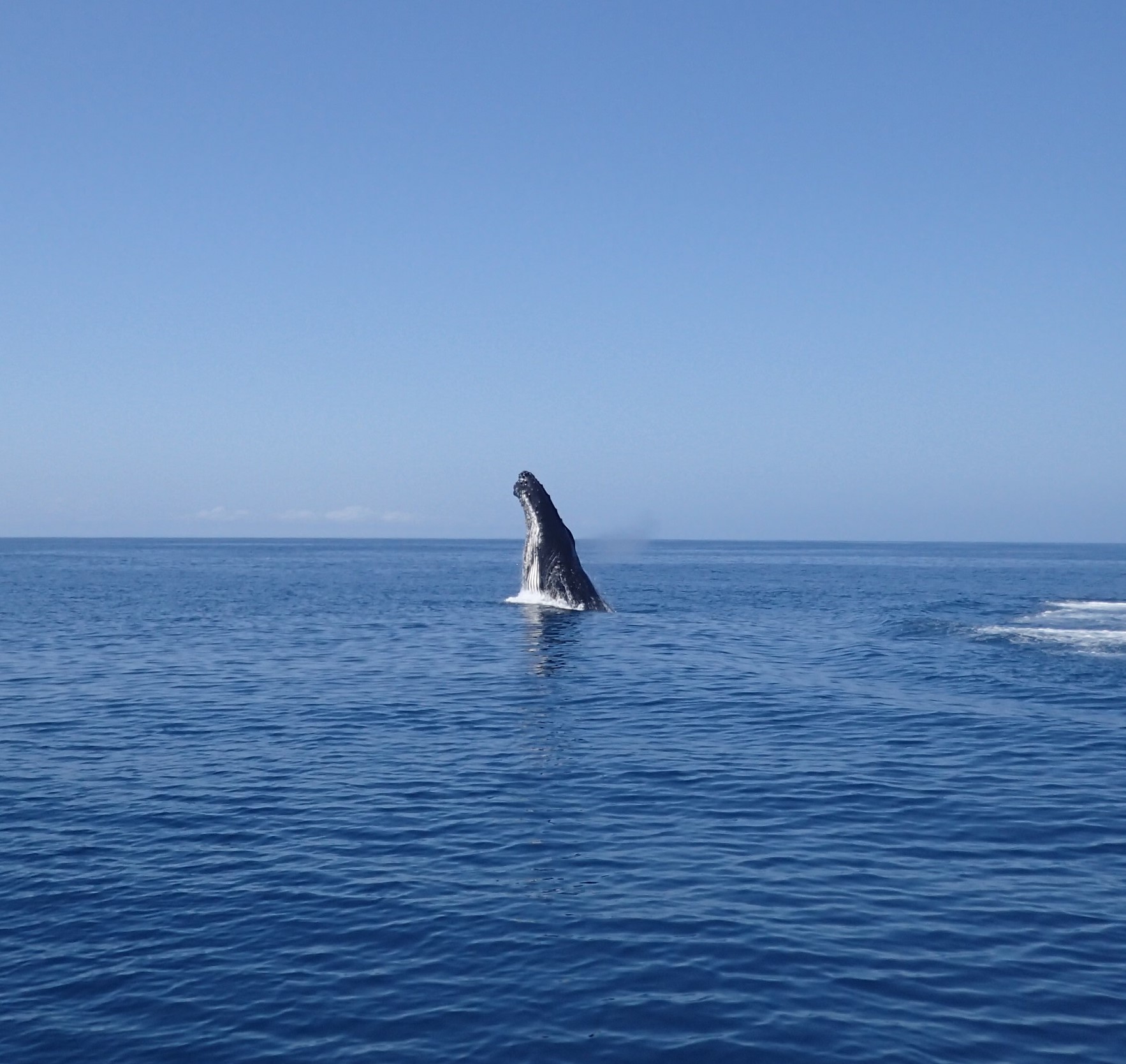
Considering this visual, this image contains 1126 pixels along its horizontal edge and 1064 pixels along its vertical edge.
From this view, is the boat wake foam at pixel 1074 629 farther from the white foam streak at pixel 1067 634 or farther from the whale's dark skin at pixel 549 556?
the whale's dark skin at pixel 549 556

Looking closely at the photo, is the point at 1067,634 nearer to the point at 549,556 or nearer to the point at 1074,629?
the point at 1074,629

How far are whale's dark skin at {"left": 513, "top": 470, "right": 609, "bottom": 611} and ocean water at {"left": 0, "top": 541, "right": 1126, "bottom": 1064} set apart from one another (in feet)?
51.5

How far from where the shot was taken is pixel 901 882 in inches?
568

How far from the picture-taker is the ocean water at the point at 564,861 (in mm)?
10664

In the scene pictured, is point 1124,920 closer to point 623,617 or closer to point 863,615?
point 623,617

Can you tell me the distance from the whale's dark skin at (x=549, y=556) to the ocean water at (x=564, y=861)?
51.5 feet

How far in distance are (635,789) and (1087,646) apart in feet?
89.9

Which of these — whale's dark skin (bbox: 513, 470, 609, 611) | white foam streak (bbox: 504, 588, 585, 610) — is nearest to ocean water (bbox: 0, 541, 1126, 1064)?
whale's dark skin (bbox: 513, 470, 609, 611)

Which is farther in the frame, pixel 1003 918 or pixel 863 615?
pixel 863 615

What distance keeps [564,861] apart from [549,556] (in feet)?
130

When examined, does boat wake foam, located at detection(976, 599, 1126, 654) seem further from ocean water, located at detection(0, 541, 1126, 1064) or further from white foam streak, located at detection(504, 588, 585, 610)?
white foam streak, located at detection(504, 588, 585, 610)

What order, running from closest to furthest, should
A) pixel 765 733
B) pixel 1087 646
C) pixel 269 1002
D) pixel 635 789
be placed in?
1. pixel 269 1002
2. pixel 635 789
3. pixel 765 733
4. pixel 1087 646

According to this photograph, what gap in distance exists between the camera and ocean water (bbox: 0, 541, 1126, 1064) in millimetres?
10664

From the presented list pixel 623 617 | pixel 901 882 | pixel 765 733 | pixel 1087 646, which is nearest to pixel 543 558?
pixel 623 617
